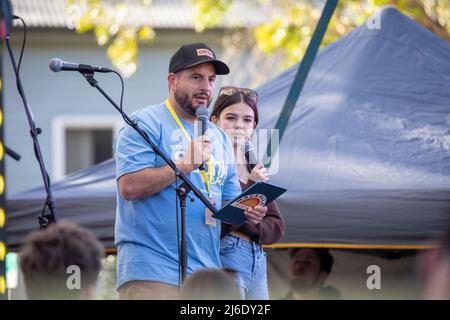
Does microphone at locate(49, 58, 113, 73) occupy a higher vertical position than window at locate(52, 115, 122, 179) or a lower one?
lower

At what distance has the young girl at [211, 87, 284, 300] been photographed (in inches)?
182

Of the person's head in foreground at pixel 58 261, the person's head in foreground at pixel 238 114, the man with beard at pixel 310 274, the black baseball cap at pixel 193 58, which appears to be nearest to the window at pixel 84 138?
A: the man with beard at pixel 310 274

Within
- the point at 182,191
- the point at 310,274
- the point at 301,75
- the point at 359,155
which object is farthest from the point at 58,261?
the point at 310,274

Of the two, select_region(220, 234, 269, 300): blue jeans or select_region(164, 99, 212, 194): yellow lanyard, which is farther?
select_region(220, 234, 269, 300): blue jeans

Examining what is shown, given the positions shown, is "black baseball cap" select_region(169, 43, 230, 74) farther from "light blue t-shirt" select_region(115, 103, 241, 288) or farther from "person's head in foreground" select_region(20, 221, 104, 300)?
"person's head in foreground" select_region(20, 221, 104, 300)

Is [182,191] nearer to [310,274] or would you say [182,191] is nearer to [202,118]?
[202,118]

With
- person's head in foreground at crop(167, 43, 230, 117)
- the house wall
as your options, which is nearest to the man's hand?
person's head in foreground at crop(167, 43, 230, 117)

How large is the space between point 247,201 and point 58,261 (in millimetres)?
1570

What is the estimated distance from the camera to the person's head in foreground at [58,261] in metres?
2.82

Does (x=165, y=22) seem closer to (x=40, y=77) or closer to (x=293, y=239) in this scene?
(x=40, y=77)

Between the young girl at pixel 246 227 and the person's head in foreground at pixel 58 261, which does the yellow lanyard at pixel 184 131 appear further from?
the person's head in foreground at pixel 58 261

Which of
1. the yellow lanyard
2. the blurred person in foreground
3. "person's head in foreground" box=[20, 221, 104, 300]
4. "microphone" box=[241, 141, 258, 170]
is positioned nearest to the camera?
the blurred person in foreground

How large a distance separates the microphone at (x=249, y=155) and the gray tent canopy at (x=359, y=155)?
833 millimetres

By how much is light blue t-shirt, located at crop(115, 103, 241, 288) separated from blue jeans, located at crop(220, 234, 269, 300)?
179 millimetres
